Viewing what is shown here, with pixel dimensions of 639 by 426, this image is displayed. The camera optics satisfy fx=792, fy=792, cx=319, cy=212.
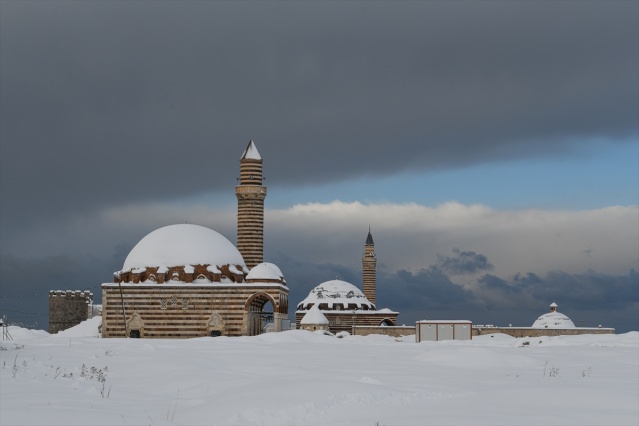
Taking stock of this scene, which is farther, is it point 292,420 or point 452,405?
point 452,405

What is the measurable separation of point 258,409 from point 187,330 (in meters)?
44.0

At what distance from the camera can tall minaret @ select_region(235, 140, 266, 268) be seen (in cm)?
6347

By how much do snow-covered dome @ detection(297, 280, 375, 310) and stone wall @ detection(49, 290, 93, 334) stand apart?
73.2ft

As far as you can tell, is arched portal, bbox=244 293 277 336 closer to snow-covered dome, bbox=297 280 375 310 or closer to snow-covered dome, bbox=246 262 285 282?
snow-covered dome, bbox=246 262 285 282

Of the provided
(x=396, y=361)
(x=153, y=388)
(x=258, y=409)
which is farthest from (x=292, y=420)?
(x=396, y=361)

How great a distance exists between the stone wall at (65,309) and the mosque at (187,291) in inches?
969

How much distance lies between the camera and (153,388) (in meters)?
16.7

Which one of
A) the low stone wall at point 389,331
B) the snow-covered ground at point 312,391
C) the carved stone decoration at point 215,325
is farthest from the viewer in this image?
the low stone wall at point 389,331

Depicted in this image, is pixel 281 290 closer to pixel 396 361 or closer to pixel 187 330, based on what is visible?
pixel 187 330

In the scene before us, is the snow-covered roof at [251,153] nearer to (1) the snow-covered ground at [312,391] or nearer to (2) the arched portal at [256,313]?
(2) the arched portal at [256,313]

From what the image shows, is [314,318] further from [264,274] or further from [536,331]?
[536,331]

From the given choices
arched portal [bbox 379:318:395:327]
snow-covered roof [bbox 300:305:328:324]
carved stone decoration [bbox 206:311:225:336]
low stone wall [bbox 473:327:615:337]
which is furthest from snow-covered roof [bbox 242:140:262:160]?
arched portal [bbox 379:318:395:327]

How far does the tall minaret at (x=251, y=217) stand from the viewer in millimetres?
63469

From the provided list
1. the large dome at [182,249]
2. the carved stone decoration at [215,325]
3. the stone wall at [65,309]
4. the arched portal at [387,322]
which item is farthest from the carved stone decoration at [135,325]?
the arched portal at [387,322]
